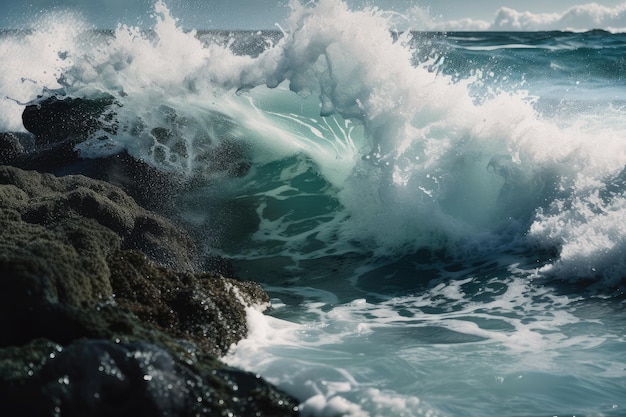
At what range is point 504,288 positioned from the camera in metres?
6.25

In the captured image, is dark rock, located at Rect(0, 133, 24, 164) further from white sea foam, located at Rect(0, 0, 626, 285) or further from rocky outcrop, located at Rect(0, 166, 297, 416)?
Result: rocky outcrop, located at Rect(0, 166, 297, 416)

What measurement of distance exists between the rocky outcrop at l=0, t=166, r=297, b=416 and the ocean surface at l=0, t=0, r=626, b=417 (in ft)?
0.99

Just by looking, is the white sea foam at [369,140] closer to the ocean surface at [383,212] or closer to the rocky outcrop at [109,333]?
the ocean surface at [383,212]

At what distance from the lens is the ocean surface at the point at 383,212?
4055mm

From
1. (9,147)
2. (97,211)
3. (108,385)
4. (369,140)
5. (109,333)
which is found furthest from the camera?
(9,147)

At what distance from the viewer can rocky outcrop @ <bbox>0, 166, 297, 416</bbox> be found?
2531 millimetres

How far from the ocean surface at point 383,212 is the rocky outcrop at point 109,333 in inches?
11.9

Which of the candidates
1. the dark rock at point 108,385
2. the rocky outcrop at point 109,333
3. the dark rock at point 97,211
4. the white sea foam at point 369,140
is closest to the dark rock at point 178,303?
the rocky outcrop at point 109,333

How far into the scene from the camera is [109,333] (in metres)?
2.94

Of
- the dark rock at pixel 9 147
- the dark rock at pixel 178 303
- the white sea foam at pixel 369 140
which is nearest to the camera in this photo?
the dark rock at pixel 178 303

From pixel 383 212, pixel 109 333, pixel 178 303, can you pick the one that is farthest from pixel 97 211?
pixel 383 212

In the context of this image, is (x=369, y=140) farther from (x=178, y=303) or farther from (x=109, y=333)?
(x=109, y=333)

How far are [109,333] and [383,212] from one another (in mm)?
5310

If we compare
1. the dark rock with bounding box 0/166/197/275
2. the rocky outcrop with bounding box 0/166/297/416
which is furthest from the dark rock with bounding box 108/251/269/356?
the dark rock with bounding box 0/166/197/275
